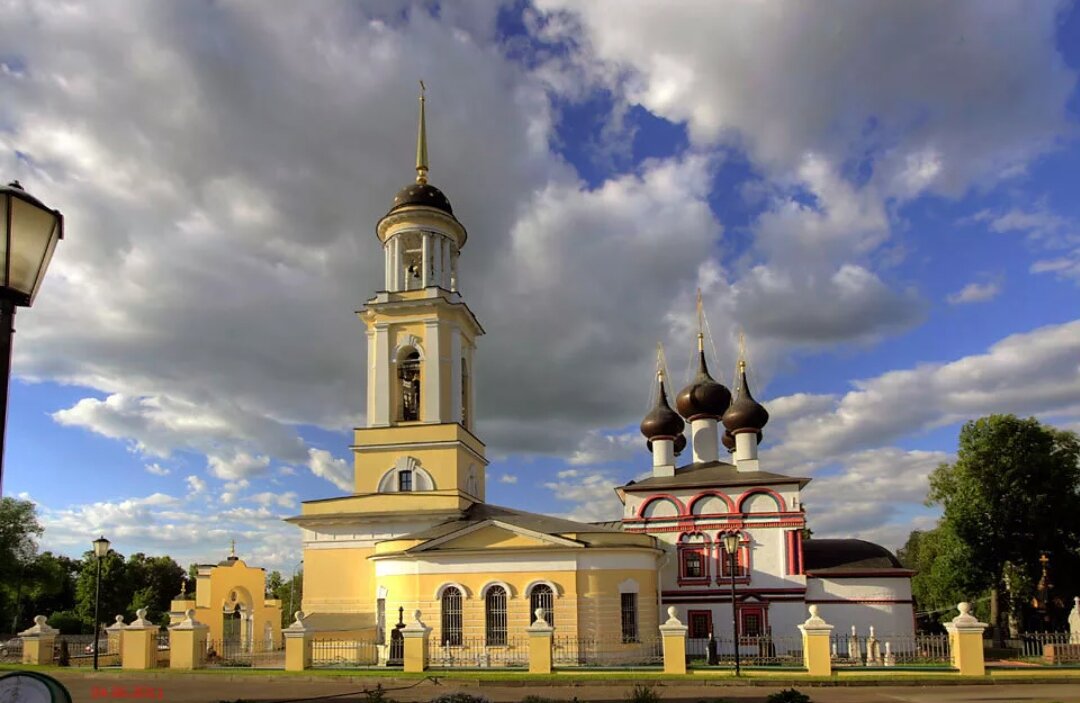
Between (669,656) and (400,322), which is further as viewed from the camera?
(400,322)

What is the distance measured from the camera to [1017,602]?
37406mm

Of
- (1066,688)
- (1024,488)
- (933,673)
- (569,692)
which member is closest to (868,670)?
(933,673)

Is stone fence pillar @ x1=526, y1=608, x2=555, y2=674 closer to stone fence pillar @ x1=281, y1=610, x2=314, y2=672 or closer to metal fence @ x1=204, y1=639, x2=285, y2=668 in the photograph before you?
stone fence pillar @ x1=281, y1=610, x2=314, y2=672

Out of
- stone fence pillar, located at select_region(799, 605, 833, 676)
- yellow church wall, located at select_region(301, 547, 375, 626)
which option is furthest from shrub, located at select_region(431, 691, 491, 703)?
yellow church wall, located at select_region(301, 547, 375, 626)

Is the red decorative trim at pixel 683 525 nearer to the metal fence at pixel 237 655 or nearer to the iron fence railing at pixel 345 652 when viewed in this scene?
the iron fence railing at pixel 345 652

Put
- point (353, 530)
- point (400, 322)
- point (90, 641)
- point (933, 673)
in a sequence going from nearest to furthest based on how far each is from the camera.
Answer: point (933, 673) → point (353, 530) → point (400, 322) → point (90, 641)

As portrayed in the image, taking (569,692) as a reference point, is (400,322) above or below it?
above

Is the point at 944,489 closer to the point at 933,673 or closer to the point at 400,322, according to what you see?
the point at 933,673

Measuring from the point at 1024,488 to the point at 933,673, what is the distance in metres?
19.9

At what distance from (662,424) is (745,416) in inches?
148

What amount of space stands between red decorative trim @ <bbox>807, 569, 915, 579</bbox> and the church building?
0.04m

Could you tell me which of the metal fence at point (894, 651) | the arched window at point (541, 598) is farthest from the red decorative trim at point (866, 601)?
the arched window at point (541, 598)

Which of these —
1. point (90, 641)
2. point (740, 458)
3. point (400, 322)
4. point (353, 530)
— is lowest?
point (90, 641)

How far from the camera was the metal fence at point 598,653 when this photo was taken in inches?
969
